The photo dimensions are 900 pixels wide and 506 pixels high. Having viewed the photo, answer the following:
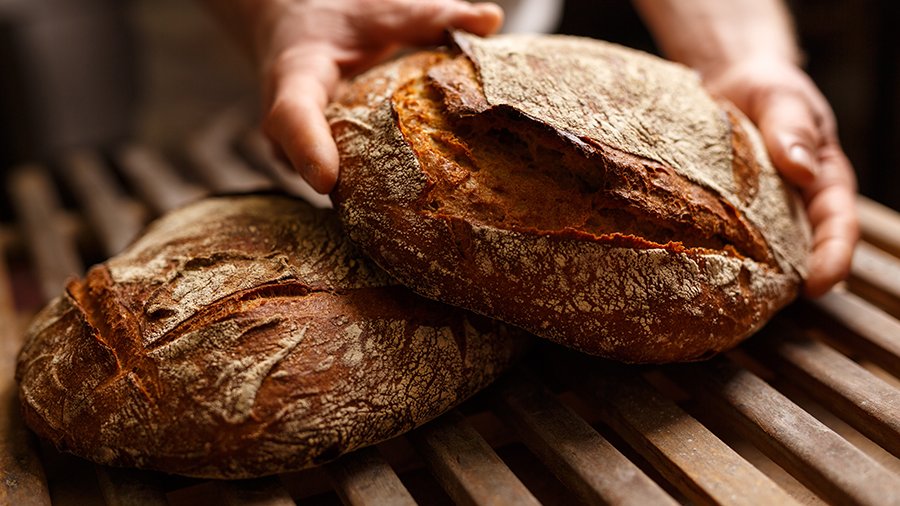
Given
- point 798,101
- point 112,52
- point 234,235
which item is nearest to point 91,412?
point 234,235

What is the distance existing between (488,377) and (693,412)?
1.25 ft

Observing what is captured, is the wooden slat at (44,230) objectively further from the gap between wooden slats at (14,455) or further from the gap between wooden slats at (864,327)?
the gap between wooden slats at (864,327)

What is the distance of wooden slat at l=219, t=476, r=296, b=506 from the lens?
3.64ft

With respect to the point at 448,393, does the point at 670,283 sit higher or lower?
higher

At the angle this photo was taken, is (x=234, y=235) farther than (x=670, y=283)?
Yes

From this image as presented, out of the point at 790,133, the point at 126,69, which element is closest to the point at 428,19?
the point at 790,133

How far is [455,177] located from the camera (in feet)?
3.84

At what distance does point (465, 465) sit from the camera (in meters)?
1.14

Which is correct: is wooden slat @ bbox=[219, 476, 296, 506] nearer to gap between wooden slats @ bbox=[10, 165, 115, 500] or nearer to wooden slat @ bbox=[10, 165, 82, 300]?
gap between wooden slats @ bbox=[10, 165, 115, 500]

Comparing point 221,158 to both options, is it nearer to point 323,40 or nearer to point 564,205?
point 323,40

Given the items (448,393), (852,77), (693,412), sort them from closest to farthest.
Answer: (448,393) → (693,412) → (852,77)

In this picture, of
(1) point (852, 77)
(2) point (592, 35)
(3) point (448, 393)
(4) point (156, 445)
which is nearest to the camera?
(4) point (156, 445)

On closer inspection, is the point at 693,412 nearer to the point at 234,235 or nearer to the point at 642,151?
the point at 642,151

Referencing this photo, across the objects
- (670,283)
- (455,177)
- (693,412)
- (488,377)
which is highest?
(455,177)
